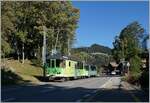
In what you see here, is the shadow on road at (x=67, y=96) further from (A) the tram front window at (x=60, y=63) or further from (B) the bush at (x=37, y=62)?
(B) the bush at (x=37, y=62)

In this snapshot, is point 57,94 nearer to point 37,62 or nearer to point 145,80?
point 145,80

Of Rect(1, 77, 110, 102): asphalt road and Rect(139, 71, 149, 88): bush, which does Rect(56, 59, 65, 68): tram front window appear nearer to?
Rect(139, 71, 149, 88): bush

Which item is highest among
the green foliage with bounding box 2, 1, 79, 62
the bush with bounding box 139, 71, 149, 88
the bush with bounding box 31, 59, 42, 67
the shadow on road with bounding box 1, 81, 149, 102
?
the green foliage with bounding box 2, 1, 79, 62

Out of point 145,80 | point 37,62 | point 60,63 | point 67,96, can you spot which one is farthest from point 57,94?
point 37,62

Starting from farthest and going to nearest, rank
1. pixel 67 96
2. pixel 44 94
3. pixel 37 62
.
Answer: pixel 37 62 → pixel 44 94 → pixel 67 96

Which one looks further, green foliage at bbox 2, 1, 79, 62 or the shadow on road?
green foliage at bbox 2, 1, 79, 62

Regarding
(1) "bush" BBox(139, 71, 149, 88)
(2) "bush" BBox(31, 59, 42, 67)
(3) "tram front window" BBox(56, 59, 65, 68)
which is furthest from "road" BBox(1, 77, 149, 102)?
(2) "bush" BBox(31, 59, 42, 67)

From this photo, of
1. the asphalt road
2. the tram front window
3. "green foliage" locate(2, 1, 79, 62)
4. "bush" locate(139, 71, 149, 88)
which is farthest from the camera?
"green foliage" locate(2, 1, 79, 62)

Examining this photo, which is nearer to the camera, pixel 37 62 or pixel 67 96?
pixel 67 96

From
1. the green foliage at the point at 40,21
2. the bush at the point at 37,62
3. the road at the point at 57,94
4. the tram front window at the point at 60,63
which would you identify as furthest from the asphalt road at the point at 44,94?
the bush at the point at 37,62

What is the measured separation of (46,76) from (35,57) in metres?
37.0

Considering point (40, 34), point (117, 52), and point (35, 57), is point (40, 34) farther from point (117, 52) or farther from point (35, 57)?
point (117, 52)

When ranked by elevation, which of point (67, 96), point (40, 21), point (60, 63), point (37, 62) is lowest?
point (67, 96)

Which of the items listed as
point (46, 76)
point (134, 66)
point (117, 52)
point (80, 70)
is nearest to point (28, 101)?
point (46, 76)
